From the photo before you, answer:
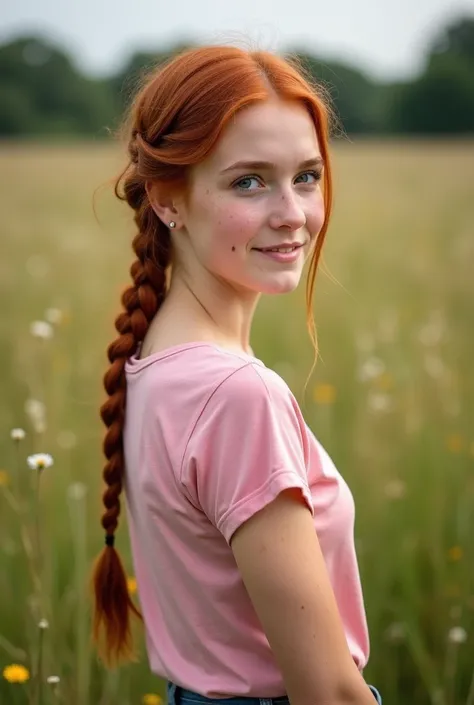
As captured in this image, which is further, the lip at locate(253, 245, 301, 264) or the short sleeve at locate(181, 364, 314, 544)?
the lip at locate(253, 245, 301, 264)

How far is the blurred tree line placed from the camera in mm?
4766

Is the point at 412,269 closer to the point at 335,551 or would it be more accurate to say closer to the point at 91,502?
the point at 91,502

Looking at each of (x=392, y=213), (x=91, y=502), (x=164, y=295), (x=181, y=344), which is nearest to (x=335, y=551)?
(x=181, y=344)

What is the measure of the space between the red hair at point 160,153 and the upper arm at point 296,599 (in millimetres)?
362

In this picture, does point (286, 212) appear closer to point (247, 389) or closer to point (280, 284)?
point (280, 284)

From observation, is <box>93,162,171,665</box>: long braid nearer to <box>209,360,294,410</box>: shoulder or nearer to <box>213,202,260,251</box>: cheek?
<box>213,202,260,251</box>: cheek

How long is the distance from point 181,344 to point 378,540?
1.57m

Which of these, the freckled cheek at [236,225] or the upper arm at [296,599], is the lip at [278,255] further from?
the upper arm at [296,599]

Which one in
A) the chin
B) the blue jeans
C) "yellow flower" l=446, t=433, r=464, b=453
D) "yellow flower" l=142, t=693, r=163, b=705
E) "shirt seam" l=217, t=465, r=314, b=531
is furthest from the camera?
"yellow flower" l=446, t=433, r=464, b=453

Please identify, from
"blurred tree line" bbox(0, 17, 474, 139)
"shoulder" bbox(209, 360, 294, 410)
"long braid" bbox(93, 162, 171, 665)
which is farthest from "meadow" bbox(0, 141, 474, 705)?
"shoulder" bbox(209, 360, 294, 410)

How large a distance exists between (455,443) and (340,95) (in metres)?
3.22

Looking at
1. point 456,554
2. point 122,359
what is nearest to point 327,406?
point 456,554

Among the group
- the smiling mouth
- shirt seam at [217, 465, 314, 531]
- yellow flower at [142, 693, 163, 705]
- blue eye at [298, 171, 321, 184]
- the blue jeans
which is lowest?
yellow flower at [142, 693, 163, 705]

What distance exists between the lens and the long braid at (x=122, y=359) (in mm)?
1339
